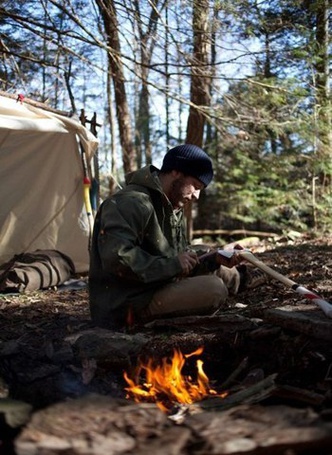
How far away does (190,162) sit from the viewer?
135 inches

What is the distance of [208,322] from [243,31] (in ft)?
14.8

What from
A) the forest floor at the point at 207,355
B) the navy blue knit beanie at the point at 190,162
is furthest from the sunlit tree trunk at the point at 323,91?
the forest floor at the point at 207,355

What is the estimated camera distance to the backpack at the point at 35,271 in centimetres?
564

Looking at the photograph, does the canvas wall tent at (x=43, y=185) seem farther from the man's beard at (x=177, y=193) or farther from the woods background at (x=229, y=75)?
the man's beard at (x=177, y=193)

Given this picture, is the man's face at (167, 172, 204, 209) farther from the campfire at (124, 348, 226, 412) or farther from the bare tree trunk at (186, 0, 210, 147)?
the bare tree trunk at (186, 0, 210, 147)

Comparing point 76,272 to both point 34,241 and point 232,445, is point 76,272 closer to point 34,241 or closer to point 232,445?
point 34,241

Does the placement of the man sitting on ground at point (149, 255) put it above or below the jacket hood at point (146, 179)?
below

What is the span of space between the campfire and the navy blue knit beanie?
1.34 meters

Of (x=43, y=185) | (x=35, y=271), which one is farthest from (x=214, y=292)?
(x=43, y=185)

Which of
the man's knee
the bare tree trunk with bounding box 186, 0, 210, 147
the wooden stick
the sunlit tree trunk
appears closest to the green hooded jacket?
the man's knee

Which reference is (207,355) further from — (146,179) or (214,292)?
(146,179)

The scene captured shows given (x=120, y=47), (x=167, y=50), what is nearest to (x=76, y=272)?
(x=167, y=50)

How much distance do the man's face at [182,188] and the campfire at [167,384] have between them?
123cm

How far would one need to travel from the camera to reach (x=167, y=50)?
6.22m
